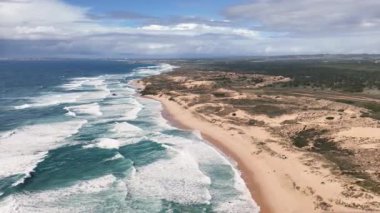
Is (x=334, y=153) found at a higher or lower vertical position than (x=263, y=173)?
higher

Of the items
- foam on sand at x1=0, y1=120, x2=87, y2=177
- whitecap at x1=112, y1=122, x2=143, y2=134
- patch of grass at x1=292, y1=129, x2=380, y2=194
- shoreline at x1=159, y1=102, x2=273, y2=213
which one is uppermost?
patch of grass at x1=292, y1=129, x2=380, y2=194

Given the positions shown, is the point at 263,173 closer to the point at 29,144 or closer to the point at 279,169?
the point at 279,169

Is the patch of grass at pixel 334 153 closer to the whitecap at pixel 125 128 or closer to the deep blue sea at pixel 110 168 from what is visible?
the deep blue sea at pixel 110 168

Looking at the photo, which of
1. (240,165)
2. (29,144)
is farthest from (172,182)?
(29,144)

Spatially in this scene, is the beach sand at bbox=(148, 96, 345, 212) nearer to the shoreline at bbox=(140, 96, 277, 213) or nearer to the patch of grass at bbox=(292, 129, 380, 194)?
the shoreline at bbox=(140, 96, 277, 213)

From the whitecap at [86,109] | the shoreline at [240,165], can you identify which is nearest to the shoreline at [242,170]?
the shoreline at [240,165]

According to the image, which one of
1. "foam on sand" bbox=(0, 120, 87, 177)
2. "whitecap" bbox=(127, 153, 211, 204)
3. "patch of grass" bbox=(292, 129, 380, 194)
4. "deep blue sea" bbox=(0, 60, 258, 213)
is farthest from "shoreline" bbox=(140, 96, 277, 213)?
"foam on sand" bbox=(0, 120, 87, 177)
